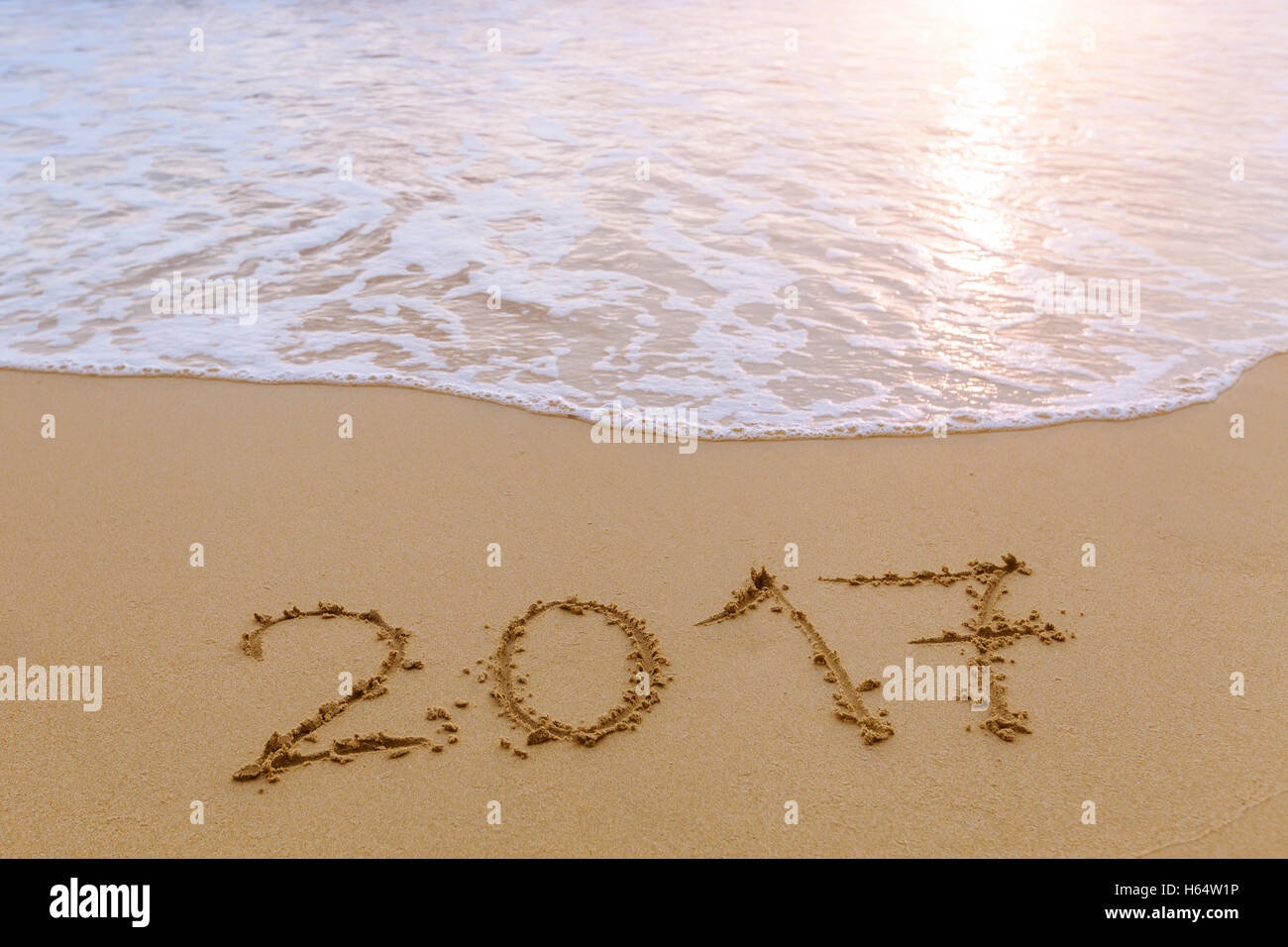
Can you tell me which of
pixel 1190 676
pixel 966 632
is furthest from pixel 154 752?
pixel 1190 676

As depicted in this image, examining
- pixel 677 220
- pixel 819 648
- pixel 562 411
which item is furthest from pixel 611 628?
pixel 677 220

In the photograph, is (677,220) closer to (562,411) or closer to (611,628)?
(562,411)

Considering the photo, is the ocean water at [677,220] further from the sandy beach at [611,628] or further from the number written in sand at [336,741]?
the number written in sand at [336,741]

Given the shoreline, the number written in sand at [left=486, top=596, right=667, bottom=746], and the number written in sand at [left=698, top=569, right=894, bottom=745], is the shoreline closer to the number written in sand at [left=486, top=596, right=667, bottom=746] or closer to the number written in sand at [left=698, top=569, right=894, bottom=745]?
the number written in sand at [left=698, top=569, right=894, bottom=745]

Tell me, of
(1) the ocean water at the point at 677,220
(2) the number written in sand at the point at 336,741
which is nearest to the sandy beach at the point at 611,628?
(2) the number written in sand at the point at 336,741

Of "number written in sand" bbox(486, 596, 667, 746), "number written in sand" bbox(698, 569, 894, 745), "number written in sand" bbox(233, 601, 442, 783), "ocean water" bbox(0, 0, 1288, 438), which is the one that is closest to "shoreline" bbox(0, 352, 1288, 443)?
"ocean water" bbox(0, 0, 1288, 438)
